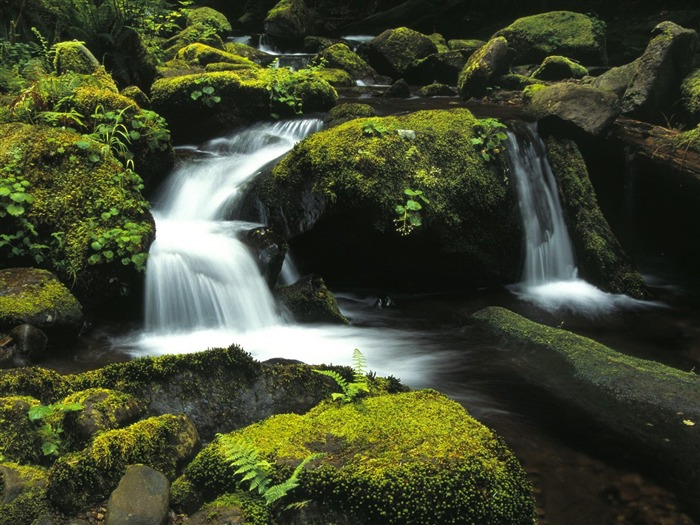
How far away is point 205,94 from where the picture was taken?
938cm

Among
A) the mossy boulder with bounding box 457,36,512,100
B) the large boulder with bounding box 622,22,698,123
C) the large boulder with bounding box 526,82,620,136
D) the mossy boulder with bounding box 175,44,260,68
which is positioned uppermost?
the mossy boulder with bounding box 175,44,260,68

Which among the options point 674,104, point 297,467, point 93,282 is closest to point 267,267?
point 93,282

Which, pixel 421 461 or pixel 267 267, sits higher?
pixel 267 267

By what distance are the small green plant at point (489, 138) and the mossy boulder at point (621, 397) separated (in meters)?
2.78

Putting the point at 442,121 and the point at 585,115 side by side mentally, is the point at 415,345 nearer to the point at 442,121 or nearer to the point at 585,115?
the point at 442,121

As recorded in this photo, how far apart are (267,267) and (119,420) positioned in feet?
11.7

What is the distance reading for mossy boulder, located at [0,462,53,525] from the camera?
8.26 feet

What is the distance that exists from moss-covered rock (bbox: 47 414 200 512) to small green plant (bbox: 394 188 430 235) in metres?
4.07

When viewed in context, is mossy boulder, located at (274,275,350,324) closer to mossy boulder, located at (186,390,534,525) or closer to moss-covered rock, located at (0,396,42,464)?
mossy boulder, located at (186,390,534,525)

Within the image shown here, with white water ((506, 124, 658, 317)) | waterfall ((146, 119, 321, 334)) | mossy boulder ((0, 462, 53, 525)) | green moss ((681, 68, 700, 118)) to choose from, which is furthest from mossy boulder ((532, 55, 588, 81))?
mossy boulder ((0, 462, 53, 525))

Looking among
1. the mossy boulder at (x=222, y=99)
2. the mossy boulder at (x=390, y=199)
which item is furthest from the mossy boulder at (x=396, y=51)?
the mossy boulder at (x=390, y=199)

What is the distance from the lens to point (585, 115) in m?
8.39

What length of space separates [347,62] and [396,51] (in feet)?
4.89

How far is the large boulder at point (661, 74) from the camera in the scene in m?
9.09
